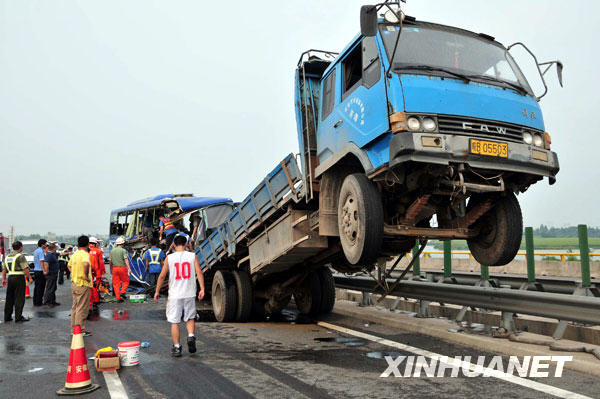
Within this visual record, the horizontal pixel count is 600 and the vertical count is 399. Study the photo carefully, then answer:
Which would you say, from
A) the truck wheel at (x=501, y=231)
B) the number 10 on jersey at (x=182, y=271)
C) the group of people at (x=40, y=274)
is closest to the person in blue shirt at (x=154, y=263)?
the group of people at (x=40, y=274)

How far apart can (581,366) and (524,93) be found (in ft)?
9.68

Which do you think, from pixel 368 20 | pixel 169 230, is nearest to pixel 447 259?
pixel 368 20

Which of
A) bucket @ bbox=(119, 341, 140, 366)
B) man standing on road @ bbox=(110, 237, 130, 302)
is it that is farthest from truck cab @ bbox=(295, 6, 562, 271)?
man standing on road @ bbox=(110, 237, 130, 302)

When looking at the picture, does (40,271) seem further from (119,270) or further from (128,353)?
(128,353)

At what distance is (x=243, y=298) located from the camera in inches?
352

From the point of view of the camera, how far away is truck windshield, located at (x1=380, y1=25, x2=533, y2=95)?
531 cm

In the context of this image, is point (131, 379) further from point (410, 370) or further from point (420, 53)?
point (420, 53)

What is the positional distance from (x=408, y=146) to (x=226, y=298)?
17.4 ft

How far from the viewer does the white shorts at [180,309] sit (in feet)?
20.2

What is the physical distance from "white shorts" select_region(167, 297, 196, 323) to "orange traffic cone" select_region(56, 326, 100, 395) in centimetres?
166

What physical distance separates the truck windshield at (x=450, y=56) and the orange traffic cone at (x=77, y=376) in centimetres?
413

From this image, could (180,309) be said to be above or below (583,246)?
below

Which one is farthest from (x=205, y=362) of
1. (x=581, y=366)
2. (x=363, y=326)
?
(x=581, y=366)

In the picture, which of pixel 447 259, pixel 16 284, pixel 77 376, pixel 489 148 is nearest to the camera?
pixel 77 376
